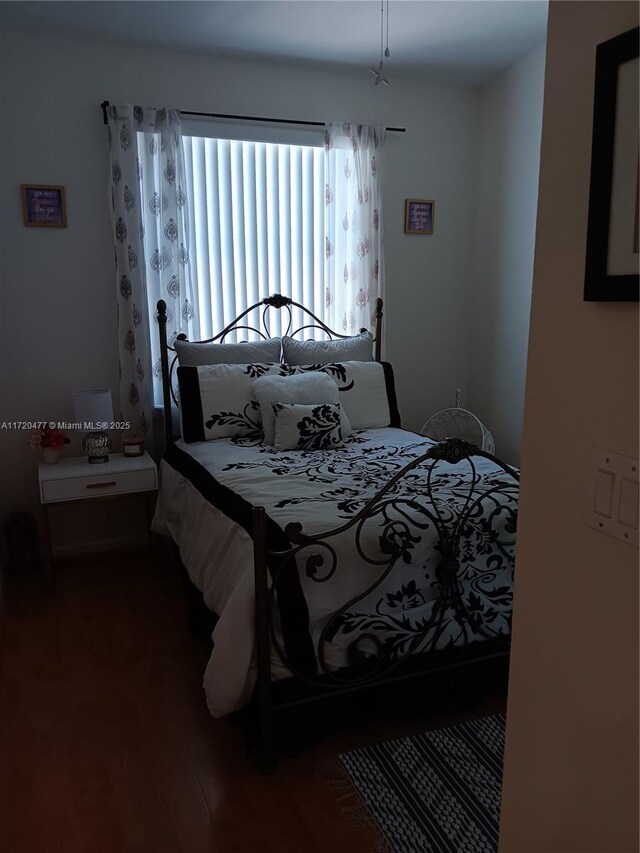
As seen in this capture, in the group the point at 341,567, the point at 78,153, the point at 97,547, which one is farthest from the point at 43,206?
the point at 341,567

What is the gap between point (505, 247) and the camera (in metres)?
3.90

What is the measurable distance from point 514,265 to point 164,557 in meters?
2.60

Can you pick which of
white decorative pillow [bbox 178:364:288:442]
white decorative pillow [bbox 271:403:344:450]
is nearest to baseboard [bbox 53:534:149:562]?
white decorative pillow [bbox 178:364:288:442]

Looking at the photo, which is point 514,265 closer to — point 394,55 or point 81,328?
point 394,55

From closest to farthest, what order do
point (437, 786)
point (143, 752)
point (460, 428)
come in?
point (437, 786) → point (143, 752) → point (460, 428)

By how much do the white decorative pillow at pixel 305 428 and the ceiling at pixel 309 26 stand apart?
1.78 metres

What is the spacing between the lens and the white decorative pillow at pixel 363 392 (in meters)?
3.34

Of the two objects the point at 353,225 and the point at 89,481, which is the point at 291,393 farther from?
the point at 353,225

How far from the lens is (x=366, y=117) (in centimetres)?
377

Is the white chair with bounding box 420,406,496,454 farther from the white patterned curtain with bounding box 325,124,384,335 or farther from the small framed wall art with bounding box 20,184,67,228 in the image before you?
the small framed wall art with bounding box 20,184,67,228

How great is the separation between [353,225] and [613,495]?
3.21 metres

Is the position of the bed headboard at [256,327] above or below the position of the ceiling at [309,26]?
below

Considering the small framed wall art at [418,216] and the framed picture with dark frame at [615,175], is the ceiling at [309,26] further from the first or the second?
the framed picture with dark frame at [615,175]

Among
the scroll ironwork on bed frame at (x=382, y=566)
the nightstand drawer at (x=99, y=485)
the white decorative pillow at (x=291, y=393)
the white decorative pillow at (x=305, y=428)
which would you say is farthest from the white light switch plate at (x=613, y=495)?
the nightstand drawer at (x=99, y=485)
